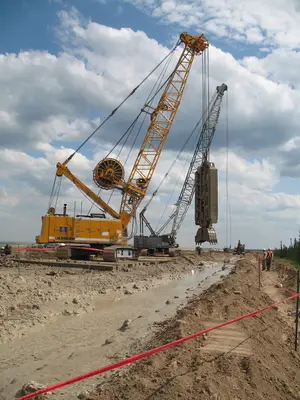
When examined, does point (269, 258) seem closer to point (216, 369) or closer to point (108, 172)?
point (108, 172)

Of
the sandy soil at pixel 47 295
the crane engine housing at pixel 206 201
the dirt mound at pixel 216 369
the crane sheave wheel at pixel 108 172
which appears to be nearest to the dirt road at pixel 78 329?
the sandy soil at pixel 47 295

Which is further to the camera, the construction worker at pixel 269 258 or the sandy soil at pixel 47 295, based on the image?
the construction worker at pixel 269 258

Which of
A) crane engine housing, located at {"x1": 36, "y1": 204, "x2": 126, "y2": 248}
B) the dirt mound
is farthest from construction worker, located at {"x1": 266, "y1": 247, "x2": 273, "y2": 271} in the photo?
the dirt mound

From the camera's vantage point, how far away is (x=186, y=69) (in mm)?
38938

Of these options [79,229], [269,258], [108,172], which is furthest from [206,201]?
[108,172]

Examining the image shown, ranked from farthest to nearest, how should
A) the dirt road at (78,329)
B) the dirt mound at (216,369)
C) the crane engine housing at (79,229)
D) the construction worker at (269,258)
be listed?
1. the construction worker at (269,258)
2. the crane engine housing at (79,229)
3. the dirt road at (78,329)
4. the dirt mound at (216,369)

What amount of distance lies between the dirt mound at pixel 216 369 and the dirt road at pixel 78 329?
728 mm

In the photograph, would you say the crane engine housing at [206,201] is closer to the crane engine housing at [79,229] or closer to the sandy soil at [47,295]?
the crane engine housing at [79,229]

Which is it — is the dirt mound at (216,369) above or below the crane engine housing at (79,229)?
below

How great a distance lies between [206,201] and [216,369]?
66.9ft

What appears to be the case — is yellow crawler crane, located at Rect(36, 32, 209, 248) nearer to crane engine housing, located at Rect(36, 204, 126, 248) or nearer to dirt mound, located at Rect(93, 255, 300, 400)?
crane engine housing, located at Rect(36, 204, 126, 248)

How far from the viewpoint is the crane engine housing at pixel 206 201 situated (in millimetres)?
25344

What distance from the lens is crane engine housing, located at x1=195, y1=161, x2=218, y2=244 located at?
2534 cm

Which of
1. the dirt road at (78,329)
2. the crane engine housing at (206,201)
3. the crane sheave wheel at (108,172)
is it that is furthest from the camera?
the crane sheave wheel at (108,172)
